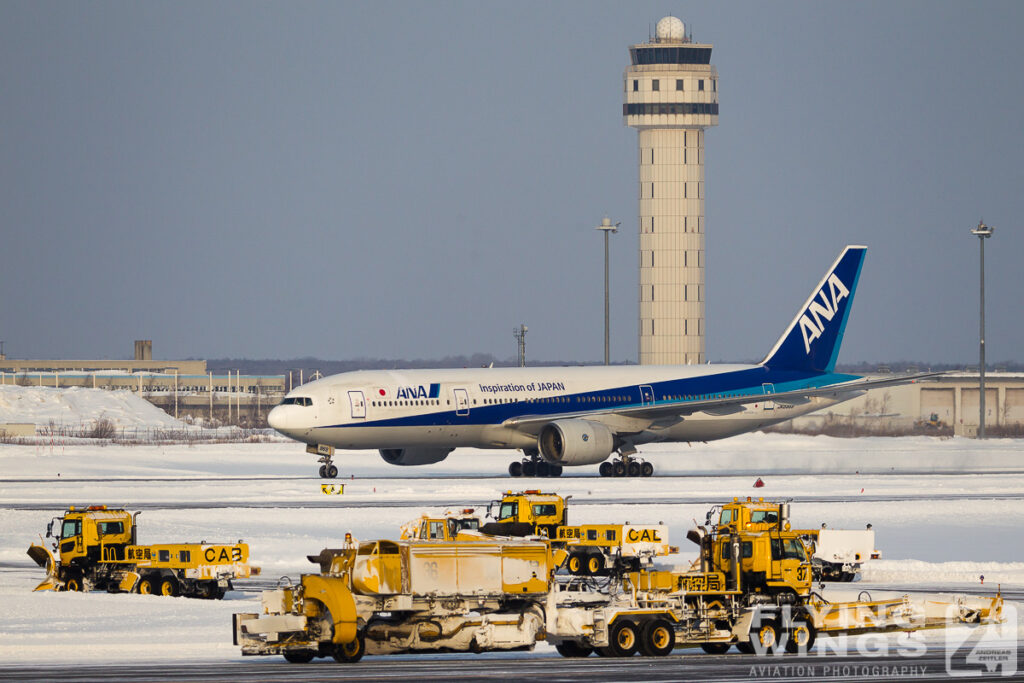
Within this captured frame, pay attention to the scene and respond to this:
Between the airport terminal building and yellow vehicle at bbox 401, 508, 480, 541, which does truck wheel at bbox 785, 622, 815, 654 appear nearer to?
yellow vehicle at bbox 401, 508, 480, 541

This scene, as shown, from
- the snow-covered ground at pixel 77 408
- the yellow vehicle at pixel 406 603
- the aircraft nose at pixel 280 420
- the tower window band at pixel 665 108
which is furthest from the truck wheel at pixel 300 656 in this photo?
the tower window band at pixel 665 108

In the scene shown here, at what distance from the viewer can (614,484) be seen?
55.2 meters

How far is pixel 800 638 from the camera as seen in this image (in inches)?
896

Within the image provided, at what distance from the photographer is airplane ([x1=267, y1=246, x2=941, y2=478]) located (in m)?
57.0

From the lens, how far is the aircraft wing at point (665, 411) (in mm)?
59531

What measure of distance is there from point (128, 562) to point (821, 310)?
41.4m

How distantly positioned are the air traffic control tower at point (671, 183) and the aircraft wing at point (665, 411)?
67759mm

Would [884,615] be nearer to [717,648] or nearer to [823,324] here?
[717,648]

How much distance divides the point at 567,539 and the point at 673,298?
101 m

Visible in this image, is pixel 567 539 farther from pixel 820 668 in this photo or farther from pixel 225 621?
pixel 820 668

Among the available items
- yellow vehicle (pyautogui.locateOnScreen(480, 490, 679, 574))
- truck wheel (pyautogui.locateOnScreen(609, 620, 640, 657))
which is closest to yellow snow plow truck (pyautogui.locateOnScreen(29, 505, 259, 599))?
yellow vehicle (pyautogui.locateOnScreen(480, 490, 679, 574))

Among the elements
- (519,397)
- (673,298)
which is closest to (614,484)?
(519,397)

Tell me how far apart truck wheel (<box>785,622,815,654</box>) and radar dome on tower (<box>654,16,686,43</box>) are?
378 feet

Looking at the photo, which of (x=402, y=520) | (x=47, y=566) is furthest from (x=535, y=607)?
(x=402, y=520)
